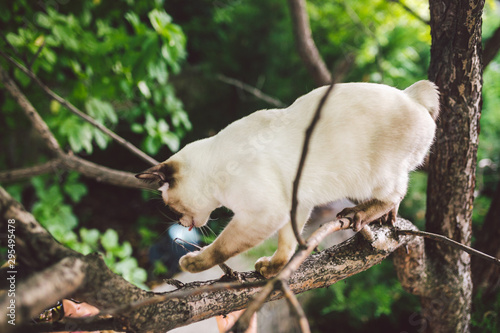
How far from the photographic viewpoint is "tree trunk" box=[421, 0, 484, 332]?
1.07m

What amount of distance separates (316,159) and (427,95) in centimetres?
43

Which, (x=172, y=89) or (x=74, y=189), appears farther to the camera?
(x=172, y=89)

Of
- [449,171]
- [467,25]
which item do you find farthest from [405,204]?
[467,25]

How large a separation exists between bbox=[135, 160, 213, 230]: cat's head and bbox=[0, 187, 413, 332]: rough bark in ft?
0.87

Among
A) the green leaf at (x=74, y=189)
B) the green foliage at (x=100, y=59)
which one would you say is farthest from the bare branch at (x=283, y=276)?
the green leaf at (x=74, y=189)

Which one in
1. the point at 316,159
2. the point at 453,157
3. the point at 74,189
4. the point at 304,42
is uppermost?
the point at 304,42

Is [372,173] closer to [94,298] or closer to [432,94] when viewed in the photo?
[432,94]

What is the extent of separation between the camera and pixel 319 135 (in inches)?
36.7

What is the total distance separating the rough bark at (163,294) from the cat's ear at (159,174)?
0.34 metres

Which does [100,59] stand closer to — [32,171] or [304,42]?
[32,171]

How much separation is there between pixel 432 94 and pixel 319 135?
404 mm

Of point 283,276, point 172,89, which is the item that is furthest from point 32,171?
point 283,276

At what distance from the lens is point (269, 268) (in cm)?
108

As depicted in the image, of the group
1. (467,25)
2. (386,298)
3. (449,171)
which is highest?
(467,25)
